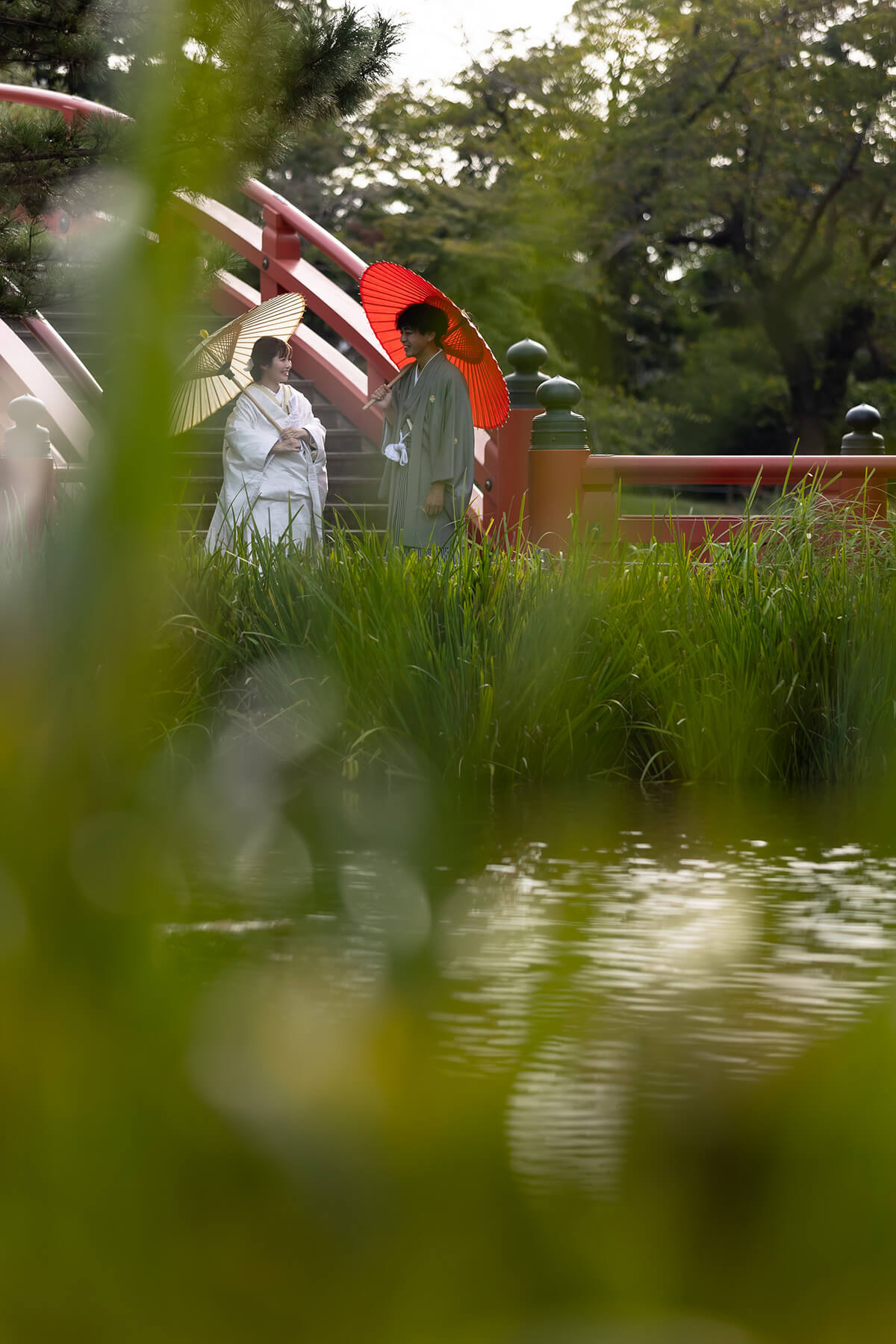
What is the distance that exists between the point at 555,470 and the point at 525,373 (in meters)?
1.40

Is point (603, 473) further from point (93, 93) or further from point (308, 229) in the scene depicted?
point (308, 229)

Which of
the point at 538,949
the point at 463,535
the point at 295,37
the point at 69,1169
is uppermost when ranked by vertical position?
the point at 295,37

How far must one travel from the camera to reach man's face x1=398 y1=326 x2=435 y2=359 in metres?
7.03

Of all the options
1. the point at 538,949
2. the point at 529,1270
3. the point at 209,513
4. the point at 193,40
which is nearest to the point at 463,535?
the point at 538,949

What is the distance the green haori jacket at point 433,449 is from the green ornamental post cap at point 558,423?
0.36 m

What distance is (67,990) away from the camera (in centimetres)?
77

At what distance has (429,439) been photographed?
7.02 m

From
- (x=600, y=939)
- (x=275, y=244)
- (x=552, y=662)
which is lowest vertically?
(x=600, y=939)

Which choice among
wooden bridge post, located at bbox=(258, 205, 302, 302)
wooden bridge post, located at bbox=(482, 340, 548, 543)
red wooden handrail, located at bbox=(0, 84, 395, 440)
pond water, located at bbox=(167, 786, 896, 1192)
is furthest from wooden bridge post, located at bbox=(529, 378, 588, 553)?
wooden bridge post, located at bbox=(258, 205, 302, 302)

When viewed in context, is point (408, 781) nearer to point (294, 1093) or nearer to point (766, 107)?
point (294, 1093)

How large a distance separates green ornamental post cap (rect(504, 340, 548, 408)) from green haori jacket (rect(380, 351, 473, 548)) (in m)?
1.29

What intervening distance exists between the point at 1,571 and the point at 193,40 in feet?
12.2

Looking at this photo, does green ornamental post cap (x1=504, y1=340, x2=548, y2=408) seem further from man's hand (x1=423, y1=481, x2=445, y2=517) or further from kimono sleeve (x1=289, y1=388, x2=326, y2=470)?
man's hand (x1=423, y1=481, x2=445, y2=517)

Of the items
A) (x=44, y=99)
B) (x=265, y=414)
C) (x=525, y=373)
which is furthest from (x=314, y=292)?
(x=265, y=414)
